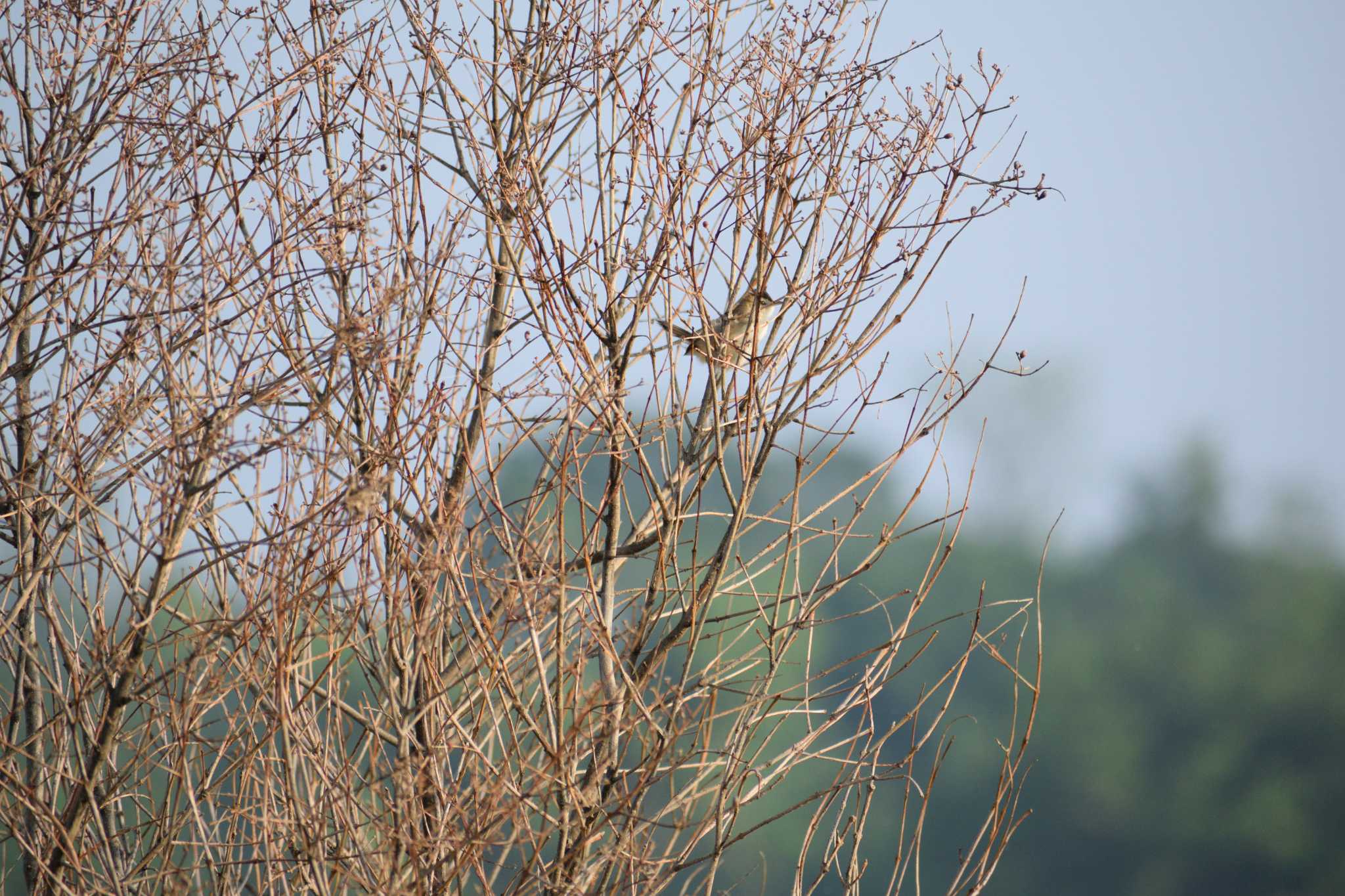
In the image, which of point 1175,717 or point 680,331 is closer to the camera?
point 680,331

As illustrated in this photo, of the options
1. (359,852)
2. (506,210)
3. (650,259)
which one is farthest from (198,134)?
(359,852)

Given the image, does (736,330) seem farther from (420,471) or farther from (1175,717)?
(1175,717)

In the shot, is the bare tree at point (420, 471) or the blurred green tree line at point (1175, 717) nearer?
the bare tree at point (420, 471)

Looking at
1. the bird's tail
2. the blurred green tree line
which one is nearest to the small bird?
the bird's tail

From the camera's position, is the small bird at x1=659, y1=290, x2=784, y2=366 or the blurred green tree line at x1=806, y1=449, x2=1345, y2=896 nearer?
the small bird at x1=659, y1=290, x2=784, y2=366

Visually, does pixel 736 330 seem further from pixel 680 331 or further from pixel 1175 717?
pixel 1175 717

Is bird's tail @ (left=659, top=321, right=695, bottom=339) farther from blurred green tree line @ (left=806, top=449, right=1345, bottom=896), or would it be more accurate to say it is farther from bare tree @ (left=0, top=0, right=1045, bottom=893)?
blurred green tree line @ (left=806, top=449, right=1345, bottom=896)

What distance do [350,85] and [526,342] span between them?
700 mm

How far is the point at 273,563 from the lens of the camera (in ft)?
6.03

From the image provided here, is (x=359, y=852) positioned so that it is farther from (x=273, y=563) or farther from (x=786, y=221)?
(x=786, y=221)

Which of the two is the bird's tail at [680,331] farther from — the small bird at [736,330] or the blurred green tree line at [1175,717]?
the blurred green tree line at [1175,717]

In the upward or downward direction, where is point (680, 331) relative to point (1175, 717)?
upward

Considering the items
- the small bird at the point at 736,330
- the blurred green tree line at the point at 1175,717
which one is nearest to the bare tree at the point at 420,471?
the small bird at the point at 736,330

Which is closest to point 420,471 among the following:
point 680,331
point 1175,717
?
point 680,331
